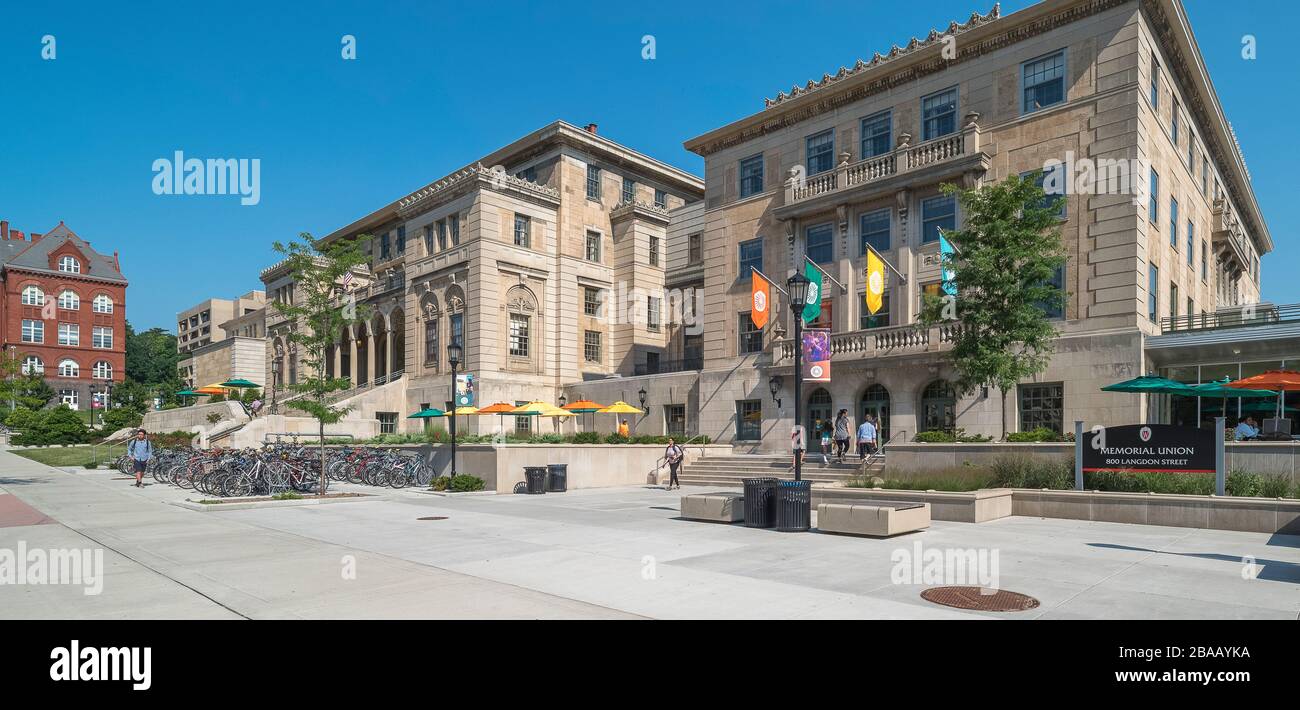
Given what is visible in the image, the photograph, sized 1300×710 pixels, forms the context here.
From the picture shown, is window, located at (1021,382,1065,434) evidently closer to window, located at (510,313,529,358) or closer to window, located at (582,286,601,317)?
window, located at (510,313,529,358)

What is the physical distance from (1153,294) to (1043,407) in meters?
5.63

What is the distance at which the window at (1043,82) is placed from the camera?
26.8 metres

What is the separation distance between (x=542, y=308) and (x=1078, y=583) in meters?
38.4

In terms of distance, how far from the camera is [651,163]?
50.9 meters

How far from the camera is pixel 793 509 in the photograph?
15203 millimetres

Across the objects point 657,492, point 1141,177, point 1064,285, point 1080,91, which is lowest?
point 657,492

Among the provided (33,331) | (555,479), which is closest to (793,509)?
(555,479)

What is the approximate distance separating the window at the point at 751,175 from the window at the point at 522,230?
1398 cm

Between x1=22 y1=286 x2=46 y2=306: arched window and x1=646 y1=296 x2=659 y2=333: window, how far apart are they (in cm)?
7426

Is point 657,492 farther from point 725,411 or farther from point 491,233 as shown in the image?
point 491,233

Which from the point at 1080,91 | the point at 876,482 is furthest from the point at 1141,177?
the point at 876,482

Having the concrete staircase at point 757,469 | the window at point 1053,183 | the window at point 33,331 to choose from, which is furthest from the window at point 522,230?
Answer: the window at point 33,331

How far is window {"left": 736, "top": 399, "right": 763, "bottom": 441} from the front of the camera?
1352 inches

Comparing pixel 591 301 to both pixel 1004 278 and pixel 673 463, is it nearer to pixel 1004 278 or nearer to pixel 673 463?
pixel 673 463
